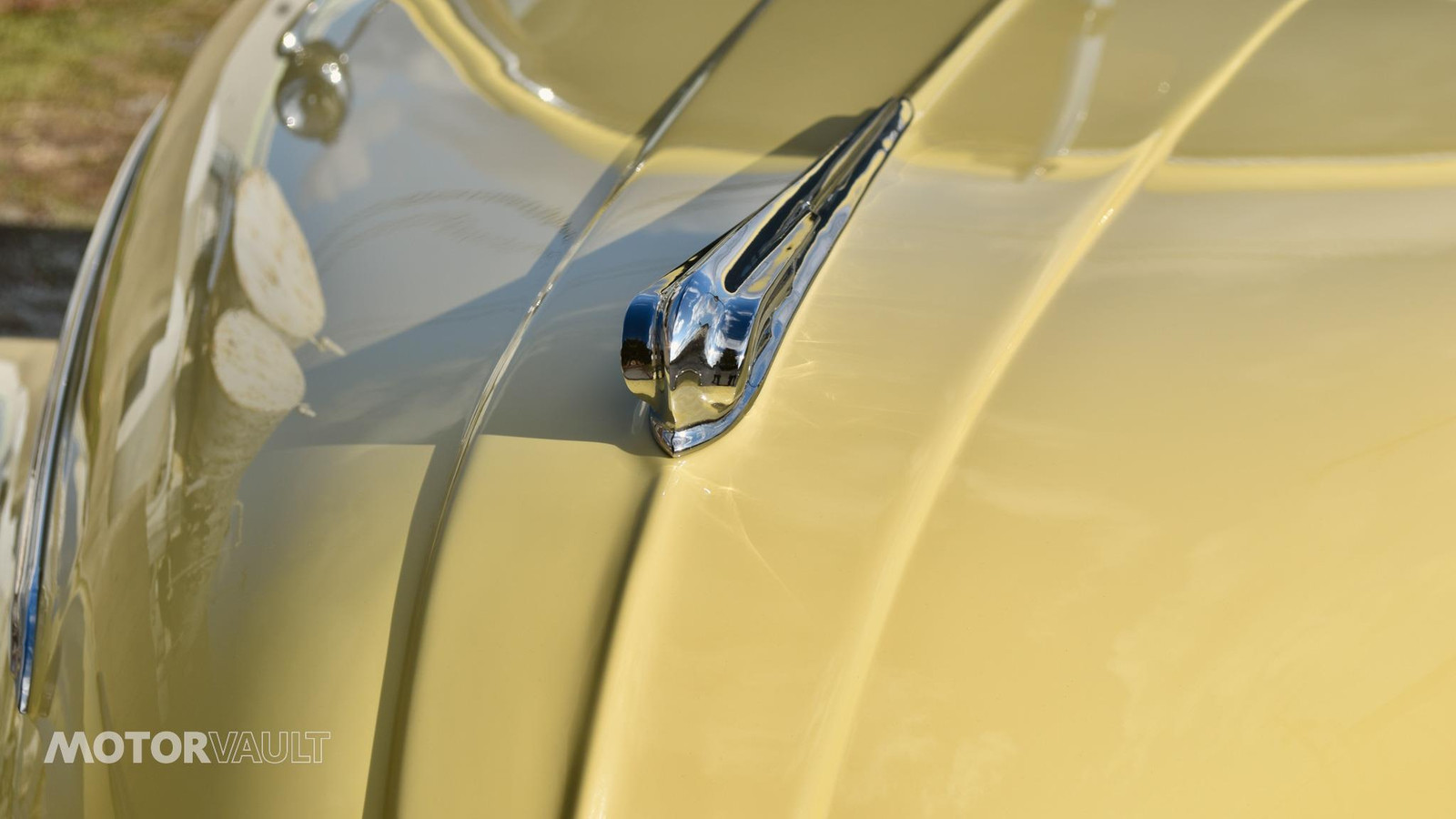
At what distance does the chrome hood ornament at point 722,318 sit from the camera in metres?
0.83

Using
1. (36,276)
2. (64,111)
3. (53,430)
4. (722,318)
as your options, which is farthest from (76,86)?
(722,318)

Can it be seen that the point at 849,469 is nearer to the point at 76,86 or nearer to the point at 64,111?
the point at 64,111

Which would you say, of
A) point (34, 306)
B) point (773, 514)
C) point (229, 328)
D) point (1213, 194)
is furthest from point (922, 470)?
point (34, 306)

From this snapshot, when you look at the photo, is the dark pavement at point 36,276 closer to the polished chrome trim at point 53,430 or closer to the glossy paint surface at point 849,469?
the polished chrome trim at point 53,430

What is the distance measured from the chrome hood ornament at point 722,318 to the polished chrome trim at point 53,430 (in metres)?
0.76

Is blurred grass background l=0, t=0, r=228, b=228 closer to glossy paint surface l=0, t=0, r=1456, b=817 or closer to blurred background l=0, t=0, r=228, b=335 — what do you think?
blurred background l=0, t=0, r=228, b=335

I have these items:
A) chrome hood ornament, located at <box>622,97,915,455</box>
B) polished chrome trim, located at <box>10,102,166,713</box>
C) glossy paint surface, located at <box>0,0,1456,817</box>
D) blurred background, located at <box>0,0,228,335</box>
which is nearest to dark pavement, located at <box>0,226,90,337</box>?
blurred background, located at <box>0,0,228,335</box>

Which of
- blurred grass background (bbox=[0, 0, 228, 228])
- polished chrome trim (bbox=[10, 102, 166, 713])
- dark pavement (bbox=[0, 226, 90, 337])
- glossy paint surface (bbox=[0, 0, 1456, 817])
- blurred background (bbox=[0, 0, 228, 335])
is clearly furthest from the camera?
blurred grass background (bbox=[0, 0, 228, 228])

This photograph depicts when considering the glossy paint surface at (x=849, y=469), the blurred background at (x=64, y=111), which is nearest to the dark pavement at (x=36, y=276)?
the blurred background at (x=64, y=111)

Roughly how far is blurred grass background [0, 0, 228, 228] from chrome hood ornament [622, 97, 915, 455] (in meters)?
3.65

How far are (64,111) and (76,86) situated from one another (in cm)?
22

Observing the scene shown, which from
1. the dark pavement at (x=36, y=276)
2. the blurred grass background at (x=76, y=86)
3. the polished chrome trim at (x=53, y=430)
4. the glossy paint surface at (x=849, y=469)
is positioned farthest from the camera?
the blurred grass background at (x=76, y=86)

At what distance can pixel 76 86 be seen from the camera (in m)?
4.70

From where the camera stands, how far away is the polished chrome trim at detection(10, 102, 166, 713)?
119 centimetres
